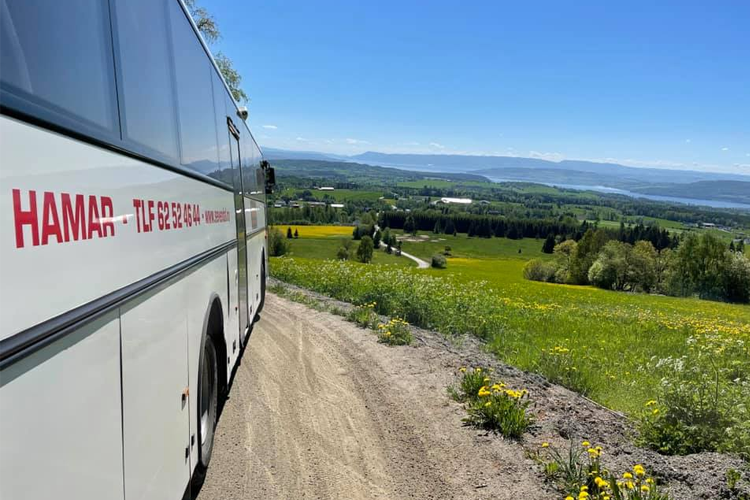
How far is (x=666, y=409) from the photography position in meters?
5.23

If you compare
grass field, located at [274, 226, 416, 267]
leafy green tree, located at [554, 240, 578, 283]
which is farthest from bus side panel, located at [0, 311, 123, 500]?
leafy green tree, located at [554, 240, 578, 283]

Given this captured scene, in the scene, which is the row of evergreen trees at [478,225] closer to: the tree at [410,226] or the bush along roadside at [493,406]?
the tree at [410,226]

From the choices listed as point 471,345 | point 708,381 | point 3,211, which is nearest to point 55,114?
point 3,211

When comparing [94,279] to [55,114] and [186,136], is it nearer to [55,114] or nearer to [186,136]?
[55,114]

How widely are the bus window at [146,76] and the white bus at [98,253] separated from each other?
0.6 inches

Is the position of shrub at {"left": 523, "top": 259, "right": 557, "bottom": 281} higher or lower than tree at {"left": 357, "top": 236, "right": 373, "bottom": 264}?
lower

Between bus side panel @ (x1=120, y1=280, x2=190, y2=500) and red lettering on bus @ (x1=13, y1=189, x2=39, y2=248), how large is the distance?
883 mm

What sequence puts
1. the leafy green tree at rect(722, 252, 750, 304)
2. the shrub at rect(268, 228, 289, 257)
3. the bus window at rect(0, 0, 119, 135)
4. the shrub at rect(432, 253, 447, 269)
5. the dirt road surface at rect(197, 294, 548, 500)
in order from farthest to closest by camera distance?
1. the shrub at rect(432, 253, 447, 269)
2. the leafy green tree at rect(722, 252, 750, 304)
3. the shrub at rect(268, 228, 289, 257)
4. the dirt road surface at rect(197, 294, 548, 500)
5. the bus window at rect(0, 0, 119, 135)

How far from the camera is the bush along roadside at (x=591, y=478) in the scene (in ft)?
12.8

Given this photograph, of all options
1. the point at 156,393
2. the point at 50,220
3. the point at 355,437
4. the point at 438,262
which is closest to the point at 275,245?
the point at 355,437

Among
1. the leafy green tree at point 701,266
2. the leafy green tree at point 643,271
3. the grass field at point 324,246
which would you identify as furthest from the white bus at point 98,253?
the leafy green tree at point 643,271

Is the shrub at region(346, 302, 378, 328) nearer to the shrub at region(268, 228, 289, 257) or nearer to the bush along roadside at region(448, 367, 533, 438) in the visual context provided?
the bush along roadside at region(448, 367, 533, 438)

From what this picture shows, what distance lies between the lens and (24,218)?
144 cm

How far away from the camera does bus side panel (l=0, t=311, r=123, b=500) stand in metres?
1.42
